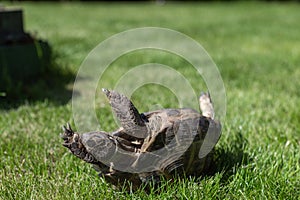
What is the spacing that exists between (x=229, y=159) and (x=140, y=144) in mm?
565

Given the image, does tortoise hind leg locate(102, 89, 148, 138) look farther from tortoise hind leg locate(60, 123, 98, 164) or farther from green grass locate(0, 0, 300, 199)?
green grass locate(0, 0, 300, 199)

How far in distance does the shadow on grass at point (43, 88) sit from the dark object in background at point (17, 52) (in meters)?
0.04

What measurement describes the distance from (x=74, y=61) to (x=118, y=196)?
2948mm

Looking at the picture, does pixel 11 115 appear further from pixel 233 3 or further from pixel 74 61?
pixel 233 3

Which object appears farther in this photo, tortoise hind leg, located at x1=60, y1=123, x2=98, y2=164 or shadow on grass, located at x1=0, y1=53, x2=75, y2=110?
shadow on grass, located at x1=0, y1=53, x2=75, y2=110

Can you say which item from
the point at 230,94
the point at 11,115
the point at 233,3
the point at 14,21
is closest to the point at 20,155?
the point at 11,115

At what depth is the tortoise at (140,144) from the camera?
160cm

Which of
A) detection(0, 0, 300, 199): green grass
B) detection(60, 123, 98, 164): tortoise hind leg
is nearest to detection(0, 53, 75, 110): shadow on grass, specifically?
detection(0, 0, 300, 199): green grass

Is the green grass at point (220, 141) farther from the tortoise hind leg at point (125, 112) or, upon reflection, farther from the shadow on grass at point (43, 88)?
the tortoise hind leg at point (125, 112)

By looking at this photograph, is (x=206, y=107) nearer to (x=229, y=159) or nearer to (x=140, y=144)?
(x=229, y=159)

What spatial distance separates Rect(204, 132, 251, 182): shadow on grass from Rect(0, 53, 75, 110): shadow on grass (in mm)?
1388

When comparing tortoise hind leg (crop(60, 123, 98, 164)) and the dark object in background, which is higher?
tortoise hind leg (crop(60, 123, 98, 164))

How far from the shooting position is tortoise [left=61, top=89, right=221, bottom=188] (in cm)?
160

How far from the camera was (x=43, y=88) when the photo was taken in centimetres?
347
